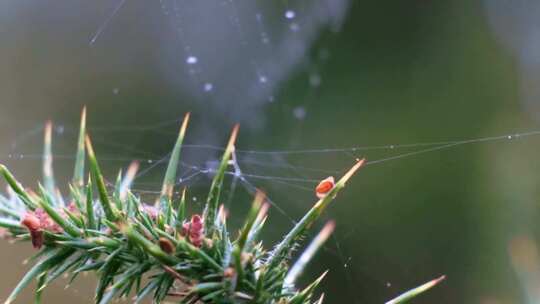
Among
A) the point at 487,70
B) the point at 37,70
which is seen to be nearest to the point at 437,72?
the point at 487,70

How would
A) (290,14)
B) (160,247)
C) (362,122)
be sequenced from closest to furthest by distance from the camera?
(160,247), (362,122), (290,14)

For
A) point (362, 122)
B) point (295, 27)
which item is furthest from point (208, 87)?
point (362, 122)

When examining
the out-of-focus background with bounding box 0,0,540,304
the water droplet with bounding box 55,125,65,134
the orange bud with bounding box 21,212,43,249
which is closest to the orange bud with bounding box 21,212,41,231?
the orange bud with bounding box 21,212,43,249

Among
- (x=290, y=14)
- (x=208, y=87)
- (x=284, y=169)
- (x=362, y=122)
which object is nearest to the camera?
(x=362, y=122)

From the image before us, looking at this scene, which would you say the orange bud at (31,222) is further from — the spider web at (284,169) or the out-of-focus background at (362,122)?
the spider web at (284,169)

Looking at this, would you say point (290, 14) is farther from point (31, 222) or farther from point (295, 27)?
point (31, 222)

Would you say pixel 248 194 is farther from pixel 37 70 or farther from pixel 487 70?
pixel 37 70

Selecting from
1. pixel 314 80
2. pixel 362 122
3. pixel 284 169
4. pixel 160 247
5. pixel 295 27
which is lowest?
pixel 284 169
